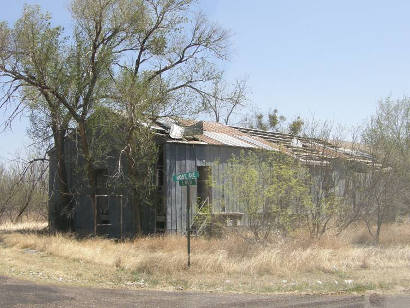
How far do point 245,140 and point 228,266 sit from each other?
1152cm

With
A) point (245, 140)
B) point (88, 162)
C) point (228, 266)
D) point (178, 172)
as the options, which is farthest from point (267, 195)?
point (245, 140)

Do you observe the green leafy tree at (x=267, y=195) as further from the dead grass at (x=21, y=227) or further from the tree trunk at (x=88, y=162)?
the dead grass at (x=21, y=227)

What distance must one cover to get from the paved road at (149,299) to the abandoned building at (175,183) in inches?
295

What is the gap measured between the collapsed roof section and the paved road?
22.3 ft

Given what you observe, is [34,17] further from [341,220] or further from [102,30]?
[341,220]

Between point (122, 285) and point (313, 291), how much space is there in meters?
3.84

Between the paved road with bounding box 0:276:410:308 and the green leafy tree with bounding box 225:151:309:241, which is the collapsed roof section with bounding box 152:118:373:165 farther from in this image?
the paved road with bounding box 0:276:410:308

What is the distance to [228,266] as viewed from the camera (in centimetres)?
1129

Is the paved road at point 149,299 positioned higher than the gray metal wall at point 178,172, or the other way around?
the gray metal wall at point 178,172

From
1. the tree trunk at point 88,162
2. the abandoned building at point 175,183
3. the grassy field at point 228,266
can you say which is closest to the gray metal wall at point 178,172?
the abandoned building at point 175,183

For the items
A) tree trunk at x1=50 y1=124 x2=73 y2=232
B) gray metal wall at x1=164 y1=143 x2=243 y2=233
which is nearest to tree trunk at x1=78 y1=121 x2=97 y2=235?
tree trunk at x1=50 y1=124 x2=73 y2=232

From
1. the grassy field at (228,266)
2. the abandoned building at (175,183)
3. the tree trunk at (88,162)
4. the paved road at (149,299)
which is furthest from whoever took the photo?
the tree trunk at (88,162)

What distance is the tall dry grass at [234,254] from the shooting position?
11336 mm

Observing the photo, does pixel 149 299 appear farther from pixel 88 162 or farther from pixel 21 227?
pixel 21 227
